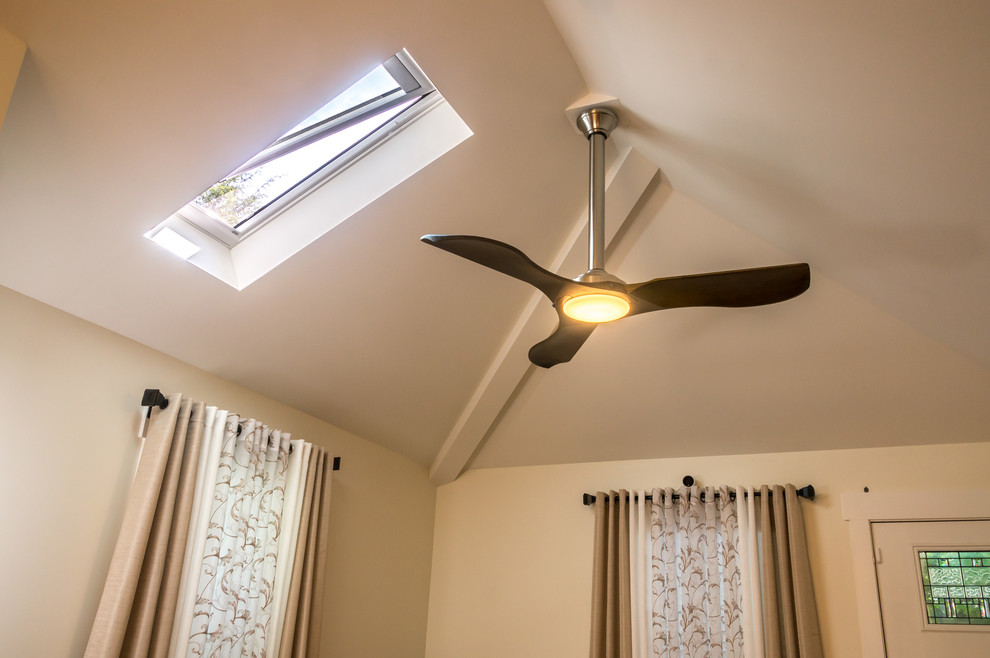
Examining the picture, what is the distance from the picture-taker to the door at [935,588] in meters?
3.07

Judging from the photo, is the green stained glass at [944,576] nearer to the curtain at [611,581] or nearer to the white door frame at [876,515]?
the white door frame at [876,515]

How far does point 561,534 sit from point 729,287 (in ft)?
7.72

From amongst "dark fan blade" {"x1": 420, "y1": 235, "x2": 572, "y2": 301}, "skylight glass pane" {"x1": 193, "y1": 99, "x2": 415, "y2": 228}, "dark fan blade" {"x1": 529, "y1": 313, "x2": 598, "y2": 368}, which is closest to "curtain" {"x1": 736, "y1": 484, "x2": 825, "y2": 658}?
"dark fan blade" {"x1": 529, "y1": 313, "x2": 598, "y2": 368}

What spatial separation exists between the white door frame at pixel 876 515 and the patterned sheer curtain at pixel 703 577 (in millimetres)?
222

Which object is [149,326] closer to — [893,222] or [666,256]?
[666,256]

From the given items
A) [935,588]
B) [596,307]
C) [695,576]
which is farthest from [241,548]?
[935,588]

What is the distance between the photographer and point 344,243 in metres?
2.74

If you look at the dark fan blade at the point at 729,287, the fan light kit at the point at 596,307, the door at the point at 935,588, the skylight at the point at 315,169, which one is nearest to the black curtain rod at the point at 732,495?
the door at the point at 935,588

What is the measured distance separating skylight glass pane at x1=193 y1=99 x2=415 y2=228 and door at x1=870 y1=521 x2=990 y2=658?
291 cm

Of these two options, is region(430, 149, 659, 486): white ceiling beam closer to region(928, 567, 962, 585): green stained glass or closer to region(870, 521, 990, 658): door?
region(870, 521, 990, 658): door

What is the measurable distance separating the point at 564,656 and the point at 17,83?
348cm

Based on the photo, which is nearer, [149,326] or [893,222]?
[893,222]

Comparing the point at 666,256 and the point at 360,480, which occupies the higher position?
the point at 666,256

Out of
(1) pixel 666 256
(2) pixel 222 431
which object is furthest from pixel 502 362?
(2) pixel 222 431
